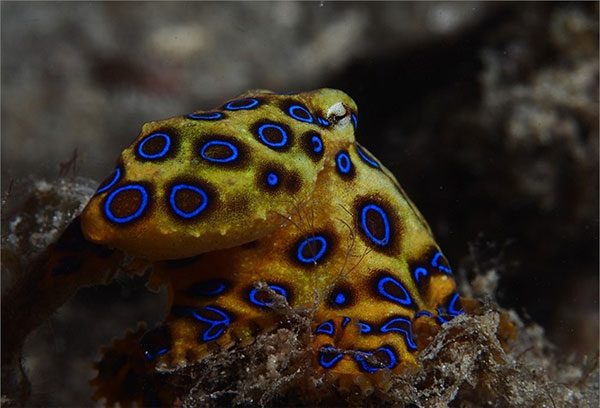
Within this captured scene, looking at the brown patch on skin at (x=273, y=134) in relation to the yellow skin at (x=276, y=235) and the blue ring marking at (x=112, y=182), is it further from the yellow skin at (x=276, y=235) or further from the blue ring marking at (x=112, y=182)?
the blue ring marking at (x=112, y=182)

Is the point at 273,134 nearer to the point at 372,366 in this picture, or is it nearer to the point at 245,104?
the point at 245,104

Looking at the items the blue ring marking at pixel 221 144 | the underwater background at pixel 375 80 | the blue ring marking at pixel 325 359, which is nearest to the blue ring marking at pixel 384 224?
the blue ring marking at pixel 325 359

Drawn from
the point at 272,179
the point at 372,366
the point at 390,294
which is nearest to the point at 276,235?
the point at 272,179

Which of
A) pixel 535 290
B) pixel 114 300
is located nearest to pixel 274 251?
pixel 114 300

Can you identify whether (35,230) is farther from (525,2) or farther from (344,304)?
(525,2)

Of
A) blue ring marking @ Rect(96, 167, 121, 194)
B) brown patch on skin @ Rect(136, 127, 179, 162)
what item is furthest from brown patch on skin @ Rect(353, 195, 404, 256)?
blue ring marking @ Rect(96, 167, 121, 194)
